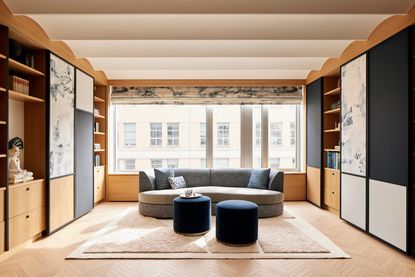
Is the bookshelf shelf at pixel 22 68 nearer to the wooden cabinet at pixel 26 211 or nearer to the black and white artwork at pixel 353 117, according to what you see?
the wooden cabinet at pixel 26 211

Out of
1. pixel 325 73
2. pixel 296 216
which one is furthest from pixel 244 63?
pixel 296 216

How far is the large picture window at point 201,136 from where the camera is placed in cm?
651

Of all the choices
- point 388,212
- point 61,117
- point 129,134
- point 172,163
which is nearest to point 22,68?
point 61,117

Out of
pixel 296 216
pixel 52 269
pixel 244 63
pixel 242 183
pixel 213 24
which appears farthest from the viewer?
pixel 242 183

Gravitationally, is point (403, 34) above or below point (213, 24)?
below

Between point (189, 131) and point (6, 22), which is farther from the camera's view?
point (189, 131)

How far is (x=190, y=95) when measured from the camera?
6.25 m

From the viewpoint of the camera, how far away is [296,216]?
479 cm

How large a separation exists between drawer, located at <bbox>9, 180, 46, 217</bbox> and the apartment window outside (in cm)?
300

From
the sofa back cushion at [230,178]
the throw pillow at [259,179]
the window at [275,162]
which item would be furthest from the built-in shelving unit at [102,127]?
the window at [275,162]

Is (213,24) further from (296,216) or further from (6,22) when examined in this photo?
(296,216)

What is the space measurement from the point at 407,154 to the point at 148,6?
3266mm

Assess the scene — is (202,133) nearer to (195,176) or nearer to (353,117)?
(195,176)

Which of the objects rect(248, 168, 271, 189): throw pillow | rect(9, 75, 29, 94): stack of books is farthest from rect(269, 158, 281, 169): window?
rect(9, 75, 29, 94): stack of books
